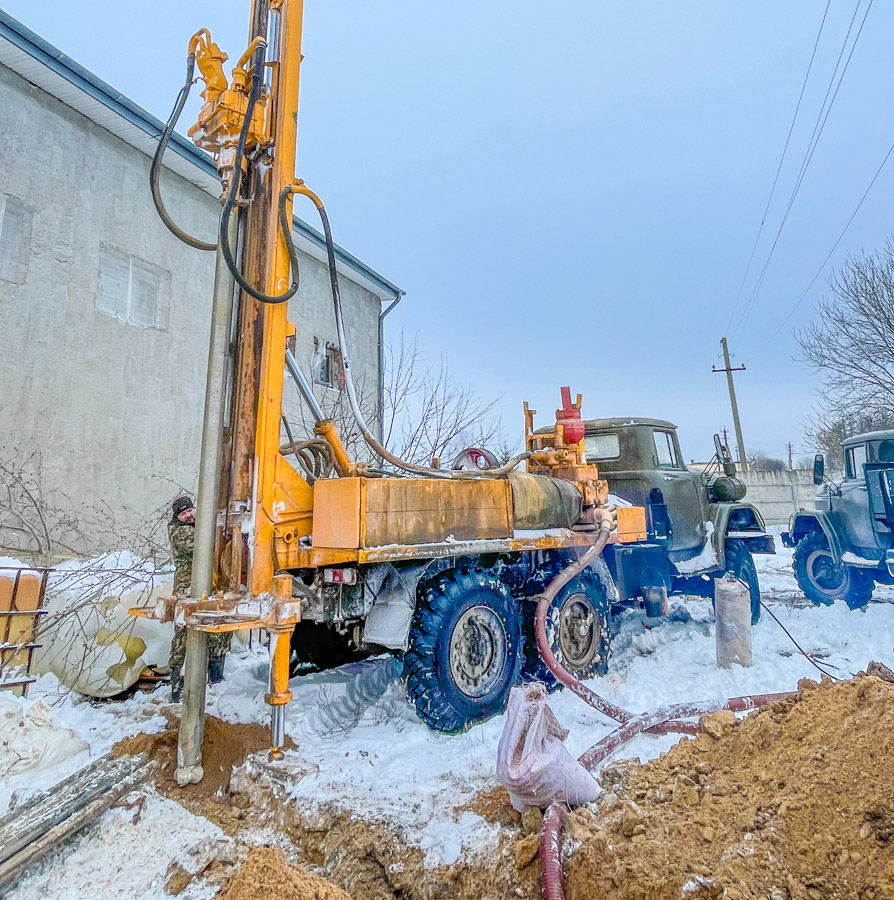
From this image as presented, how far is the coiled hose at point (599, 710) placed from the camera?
6.91 ft

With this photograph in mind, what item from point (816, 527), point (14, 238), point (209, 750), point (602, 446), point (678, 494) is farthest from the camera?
point (816, 527)

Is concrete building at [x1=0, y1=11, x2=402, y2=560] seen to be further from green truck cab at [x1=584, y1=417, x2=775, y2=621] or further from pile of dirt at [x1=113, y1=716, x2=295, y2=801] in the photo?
green truck cab at [x1=584, y1=417, x2=775, y2=621]

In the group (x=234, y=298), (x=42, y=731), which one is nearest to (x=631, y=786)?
(x=42, y=731)

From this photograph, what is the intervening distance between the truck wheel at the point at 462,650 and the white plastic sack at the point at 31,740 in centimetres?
197

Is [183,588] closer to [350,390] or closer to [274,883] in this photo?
[350,390]

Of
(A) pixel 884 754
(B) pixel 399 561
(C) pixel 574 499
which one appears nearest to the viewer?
(A) pixel 884 754

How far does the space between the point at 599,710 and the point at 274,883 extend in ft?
7.90

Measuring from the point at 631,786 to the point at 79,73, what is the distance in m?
9.30

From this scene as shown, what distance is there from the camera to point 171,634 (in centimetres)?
465

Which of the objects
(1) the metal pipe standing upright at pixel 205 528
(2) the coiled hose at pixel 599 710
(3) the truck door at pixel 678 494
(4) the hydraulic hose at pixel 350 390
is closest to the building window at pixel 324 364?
(3) the truck door at pixel 678 494

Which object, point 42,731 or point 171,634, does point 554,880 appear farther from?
point 171,634

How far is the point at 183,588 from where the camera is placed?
4.36 meters

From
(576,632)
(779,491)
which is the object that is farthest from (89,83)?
(779,491)

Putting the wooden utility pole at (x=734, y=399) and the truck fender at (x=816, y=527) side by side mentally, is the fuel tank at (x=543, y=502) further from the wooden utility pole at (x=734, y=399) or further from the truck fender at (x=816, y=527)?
the wooden utility pole at (x=734, y=399)
